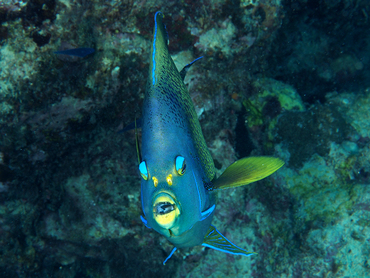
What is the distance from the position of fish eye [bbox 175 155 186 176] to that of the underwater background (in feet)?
6.32

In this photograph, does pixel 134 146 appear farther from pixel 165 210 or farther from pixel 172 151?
pixel 165 210

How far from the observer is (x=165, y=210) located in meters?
1.23

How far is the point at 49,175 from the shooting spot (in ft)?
11.2

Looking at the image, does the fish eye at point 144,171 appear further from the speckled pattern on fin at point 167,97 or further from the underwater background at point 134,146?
the underwater background at point 134,146

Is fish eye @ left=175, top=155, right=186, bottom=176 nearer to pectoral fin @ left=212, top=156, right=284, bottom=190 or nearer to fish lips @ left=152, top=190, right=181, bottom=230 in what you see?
fish lips @ left=152, top=190, right=181, bottom=230

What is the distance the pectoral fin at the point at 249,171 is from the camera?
5.23 ft

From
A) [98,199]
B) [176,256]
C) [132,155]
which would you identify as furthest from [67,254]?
[132,155]

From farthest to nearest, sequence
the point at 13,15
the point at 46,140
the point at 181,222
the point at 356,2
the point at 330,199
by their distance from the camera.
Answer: the point at 356,2 < the point at 330,199 < the point at 46,140 < the point at 13,15 < the point at 181,222

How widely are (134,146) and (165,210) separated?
221 cm

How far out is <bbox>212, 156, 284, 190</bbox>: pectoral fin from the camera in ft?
5.23

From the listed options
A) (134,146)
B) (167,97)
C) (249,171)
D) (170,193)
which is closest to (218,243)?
(249,171)

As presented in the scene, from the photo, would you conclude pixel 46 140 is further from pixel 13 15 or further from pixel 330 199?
pixel 330 199

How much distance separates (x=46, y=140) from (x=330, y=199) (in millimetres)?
4290

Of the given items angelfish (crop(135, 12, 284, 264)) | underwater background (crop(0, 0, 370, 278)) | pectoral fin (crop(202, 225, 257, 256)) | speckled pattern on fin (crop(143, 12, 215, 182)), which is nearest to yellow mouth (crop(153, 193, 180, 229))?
angelfish (crop(135, 12, 284, 264))
